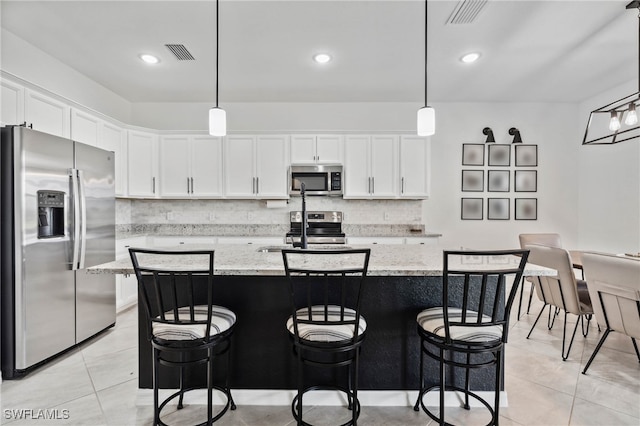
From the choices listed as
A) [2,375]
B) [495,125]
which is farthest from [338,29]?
[2,375]

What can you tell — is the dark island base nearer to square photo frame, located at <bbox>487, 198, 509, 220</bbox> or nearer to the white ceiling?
the white ceiling

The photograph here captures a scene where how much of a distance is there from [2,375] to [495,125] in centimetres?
612

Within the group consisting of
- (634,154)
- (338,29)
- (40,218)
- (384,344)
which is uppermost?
(338,29)

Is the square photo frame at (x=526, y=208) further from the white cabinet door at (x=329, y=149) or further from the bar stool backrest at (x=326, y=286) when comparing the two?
the bar stool backrest at (x=326, y=286)

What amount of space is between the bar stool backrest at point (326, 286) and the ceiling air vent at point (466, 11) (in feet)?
7.02

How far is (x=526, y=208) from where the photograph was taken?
4805mm

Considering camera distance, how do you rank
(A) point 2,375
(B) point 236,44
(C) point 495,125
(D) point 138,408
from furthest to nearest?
(C) point 495,125 → (B) point 236,44 → (A) point 2,375 → (D) point 138,408

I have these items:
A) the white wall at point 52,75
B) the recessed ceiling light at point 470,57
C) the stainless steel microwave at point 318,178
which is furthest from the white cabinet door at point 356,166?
the white wall at point 52,75

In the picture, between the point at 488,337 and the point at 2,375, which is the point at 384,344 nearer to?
the point at 488,337

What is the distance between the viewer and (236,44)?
303 cm

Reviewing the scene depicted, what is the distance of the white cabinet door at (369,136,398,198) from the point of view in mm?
4395

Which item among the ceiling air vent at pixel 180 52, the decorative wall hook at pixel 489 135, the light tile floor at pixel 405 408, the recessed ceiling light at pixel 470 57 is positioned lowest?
the light tile floor at pixel 405 408

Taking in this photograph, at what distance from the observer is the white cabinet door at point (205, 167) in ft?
14.4

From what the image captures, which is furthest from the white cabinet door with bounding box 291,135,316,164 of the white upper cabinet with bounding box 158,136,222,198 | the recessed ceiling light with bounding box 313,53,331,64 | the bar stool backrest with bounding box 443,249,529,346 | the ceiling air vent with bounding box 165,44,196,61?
the bar stool backrest with bounding box 443,249,529,346
